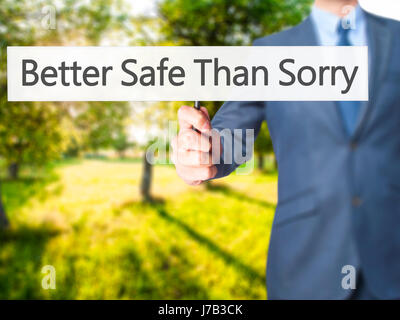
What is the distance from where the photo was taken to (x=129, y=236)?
725 centimetres

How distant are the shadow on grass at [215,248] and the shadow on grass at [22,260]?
2932mm

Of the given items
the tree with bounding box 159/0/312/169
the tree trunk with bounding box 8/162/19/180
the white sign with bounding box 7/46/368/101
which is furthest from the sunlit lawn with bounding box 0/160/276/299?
the white sign with bounding box 7/46/368/101

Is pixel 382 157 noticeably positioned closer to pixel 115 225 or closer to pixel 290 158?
pixel 290 158

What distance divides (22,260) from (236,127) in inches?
266

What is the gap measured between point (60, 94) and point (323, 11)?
4.82ft

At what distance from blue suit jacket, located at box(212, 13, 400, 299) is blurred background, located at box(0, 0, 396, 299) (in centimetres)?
326

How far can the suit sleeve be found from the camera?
1.39 meters

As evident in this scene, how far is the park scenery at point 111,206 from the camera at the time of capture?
5.31 m

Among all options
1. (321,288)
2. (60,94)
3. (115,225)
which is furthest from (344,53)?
(115,225)
